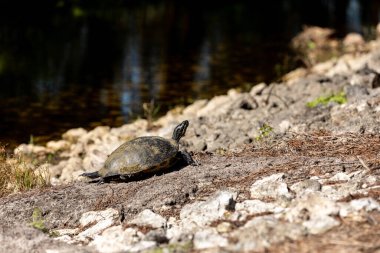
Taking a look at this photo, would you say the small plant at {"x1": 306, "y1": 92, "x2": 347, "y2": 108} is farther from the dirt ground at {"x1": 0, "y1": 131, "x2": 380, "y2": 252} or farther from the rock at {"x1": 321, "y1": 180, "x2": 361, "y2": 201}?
the rock at {"x1": 321, "y1": 180, "x2": 361, "y2": 201}

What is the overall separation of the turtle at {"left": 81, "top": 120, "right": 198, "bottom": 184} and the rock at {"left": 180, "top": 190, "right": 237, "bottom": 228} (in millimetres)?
1153

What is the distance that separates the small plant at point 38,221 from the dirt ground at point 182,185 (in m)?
0.06

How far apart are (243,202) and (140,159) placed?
1513mm

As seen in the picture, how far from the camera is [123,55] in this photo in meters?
20.1

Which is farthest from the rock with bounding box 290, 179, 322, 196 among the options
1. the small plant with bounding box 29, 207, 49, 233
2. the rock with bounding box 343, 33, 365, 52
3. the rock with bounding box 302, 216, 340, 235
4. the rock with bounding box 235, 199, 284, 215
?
the rock with bounding box 343, 33, 365, 52

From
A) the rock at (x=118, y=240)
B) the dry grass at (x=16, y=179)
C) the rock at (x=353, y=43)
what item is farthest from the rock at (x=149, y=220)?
the rock at (x=353, y=43)

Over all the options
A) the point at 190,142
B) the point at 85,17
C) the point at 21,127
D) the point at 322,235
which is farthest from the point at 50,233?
the point at 85,17

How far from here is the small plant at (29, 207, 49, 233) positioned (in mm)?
5000

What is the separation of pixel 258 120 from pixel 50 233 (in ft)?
16.3

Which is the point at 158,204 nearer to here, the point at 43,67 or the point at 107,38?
the point at 43,67

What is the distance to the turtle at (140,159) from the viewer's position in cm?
597

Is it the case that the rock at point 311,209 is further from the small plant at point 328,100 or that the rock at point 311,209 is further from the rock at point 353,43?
the rock at point 353,43

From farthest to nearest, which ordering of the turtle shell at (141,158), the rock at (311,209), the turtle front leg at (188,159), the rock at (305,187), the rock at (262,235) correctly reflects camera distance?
the turtle front leg at (188,159)
the turtle shell at (141,158)
the rock at (305,187)
the rock at (311,209)
the rock at (262,235)

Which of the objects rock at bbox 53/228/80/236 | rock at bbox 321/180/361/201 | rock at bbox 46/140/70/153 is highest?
rock at bbox 321/180/361/201
